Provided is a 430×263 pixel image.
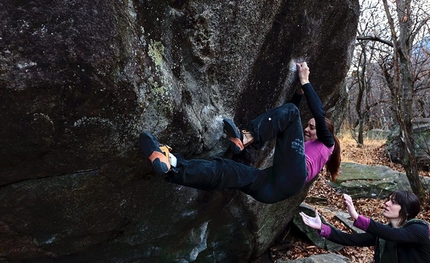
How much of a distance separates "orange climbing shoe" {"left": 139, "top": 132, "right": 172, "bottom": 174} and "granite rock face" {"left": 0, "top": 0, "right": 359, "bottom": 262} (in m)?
0.17

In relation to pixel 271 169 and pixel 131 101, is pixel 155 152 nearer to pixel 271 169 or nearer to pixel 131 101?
pixel 131 101

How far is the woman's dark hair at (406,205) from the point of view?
11.4ft

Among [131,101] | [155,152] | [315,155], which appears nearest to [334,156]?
[315,155]

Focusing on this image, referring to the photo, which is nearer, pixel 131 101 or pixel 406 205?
pixel 131 101

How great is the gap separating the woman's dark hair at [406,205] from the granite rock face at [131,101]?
5.71 ft

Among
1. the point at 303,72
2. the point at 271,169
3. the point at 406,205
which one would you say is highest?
the point at 303,72

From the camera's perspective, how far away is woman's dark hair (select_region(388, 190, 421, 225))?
3486mm

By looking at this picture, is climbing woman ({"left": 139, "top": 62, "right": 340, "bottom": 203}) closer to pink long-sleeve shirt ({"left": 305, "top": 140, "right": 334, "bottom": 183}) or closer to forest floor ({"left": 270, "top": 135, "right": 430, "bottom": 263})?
pink long-sleeve shirt ({"left": 305, "top": 140, "right": 334, "bottom": 183})

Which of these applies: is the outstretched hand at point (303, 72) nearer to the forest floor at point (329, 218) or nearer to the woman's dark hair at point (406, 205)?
the woman's dark hair at point (406, 205)

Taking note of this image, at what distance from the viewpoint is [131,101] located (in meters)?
2.97

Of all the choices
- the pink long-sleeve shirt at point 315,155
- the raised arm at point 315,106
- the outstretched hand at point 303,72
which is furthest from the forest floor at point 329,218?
the outstretched hand at point 303,72

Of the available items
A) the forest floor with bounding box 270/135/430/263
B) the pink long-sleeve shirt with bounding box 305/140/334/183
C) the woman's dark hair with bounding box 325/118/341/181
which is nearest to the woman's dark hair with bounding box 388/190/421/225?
the pink long-sleeve shirt with bounding box 305/140/334/183

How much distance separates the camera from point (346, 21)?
4660 millimetres

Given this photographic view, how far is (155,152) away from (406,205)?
252 centimetres
